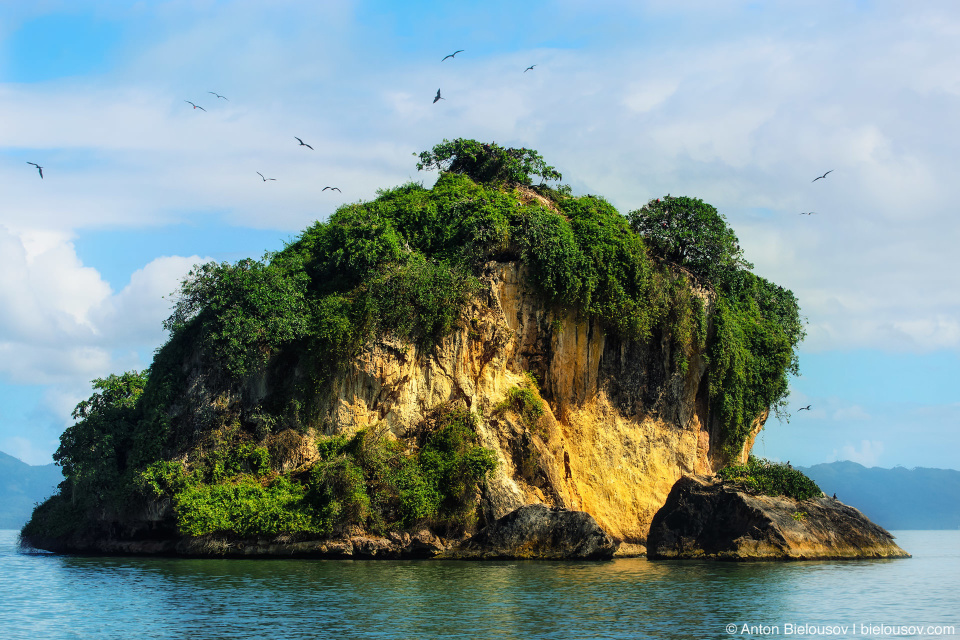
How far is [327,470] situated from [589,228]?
45.5 ft

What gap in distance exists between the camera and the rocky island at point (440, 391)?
90.3ft

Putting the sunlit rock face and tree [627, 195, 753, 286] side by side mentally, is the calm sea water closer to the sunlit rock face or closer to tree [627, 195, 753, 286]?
the sunlit rock face

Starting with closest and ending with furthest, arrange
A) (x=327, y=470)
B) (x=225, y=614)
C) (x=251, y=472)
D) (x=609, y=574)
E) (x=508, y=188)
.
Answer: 1. (x=225, y=614)
2. (x=609, y=574)
3. (x=327, y=470)
4. (x=251, y=472)
5. (x=508, y=188)

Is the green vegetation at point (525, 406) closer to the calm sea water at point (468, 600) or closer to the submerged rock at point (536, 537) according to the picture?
the submerged rock at point (536, 537)

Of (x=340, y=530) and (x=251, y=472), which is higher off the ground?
(x=251, y=472)

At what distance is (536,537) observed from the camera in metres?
27.0

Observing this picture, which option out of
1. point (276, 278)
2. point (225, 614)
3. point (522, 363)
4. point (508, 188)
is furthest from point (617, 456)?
point (225, 614)

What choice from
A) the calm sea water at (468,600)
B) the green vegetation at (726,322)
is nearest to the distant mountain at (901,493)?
the green vegetation at (726,322)

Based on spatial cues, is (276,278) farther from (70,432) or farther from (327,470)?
(70,432)

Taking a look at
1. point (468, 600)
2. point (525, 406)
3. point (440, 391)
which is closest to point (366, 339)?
point (440, 391)

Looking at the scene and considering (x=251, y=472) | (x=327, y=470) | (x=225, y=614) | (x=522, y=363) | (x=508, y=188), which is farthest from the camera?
(x=508, y=188)

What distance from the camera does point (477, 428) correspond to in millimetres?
29688

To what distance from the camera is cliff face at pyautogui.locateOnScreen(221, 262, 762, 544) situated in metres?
30.0

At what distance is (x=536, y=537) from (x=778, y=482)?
8.61 meters
